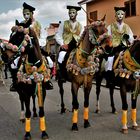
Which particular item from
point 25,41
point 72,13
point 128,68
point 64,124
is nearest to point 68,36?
point 72,13

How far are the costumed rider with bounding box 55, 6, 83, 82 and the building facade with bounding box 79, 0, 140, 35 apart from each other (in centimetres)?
1467

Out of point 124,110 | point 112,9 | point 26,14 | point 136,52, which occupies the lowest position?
point 124,110

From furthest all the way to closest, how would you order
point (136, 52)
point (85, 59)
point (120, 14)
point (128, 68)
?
1. point (120, 14)
2. point (85, 59)
3. point (128, 68)
4. point (136, 52)

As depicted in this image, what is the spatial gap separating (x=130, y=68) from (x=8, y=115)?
4.37m

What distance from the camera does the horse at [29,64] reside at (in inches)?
297

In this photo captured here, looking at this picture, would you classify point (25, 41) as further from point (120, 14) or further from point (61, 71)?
point (120, 14)

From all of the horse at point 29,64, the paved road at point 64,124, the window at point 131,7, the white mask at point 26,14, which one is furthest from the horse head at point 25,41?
the window at point 131,7

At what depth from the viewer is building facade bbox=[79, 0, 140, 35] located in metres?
24.5

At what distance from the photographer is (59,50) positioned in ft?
33.7

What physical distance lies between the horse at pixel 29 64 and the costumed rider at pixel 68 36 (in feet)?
5.67

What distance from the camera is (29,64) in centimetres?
789

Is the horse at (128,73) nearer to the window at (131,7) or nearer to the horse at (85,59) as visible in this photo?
the horse at (85,59)

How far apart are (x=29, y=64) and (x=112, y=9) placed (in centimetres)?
2046

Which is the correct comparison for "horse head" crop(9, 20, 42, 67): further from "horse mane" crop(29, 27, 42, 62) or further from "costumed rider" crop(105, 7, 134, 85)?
"costumed rider" crop(105, 7, 134, 85)
